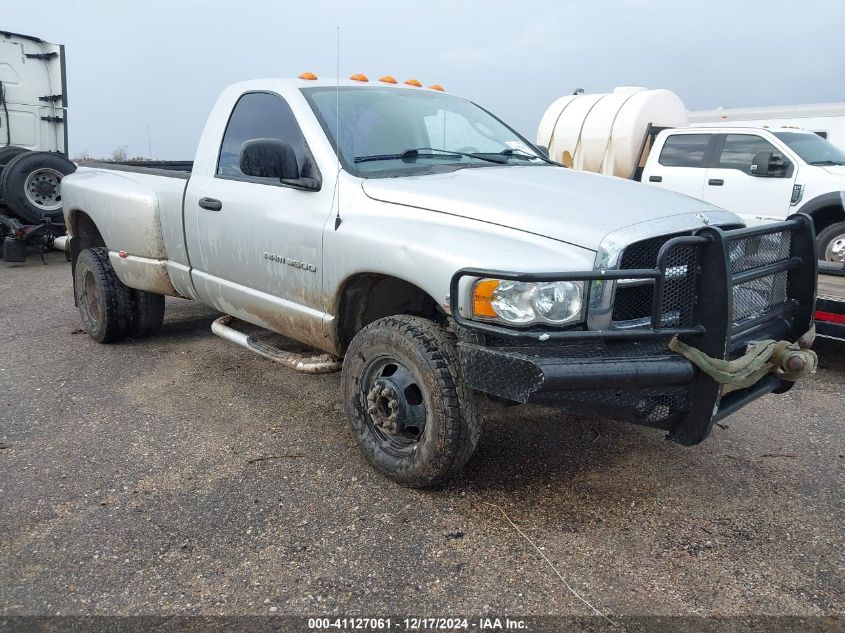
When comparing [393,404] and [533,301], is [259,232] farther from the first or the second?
[533,301]

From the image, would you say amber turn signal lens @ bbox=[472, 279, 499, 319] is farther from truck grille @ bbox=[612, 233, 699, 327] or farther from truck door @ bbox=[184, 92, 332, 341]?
truck door @ bbox=[184, 92, 332, 341]

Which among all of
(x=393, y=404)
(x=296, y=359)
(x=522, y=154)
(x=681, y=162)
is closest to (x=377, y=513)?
(x=393, y=404)

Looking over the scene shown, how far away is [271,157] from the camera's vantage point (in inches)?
141

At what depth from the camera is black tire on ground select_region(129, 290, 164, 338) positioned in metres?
5.40

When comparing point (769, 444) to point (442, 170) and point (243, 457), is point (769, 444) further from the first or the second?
point (243, 457)

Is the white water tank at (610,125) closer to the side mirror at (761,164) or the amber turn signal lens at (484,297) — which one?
the side mirror at (761,164)

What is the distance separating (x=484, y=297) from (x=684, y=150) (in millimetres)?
7785

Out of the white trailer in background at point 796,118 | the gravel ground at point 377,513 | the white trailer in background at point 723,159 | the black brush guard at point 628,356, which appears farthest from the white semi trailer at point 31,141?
the white trailer in background at point 796,118

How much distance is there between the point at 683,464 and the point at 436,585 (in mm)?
1640

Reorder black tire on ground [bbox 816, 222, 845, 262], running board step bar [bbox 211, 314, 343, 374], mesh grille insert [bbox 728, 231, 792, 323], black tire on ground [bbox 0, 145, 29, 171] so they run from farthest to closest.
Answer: black tire on ground [bbox 0, 145, 29, 171]
black tire on ground [bbox 816, 222, 845, 262]
running board step bar [bbox 211, 314, 343, 374]
mesh grille insert [bbox 728, 231, 792, 323]

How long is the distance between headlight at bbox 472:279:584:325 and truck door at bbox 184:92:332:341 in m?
1.15

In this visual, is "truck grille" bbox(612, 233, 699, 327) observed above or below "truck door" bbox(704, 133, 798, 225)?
below

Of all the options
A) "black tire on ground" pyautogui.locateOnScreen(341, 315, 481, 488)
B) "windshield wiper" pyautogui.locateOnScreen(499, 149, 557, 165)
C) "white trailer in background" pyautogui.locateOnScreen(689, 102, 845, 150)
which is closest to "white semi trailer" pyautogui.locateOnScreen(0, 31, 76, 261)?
"windshield wiper" pyautogui.locateOnScreen(499, 149, 557, 165)

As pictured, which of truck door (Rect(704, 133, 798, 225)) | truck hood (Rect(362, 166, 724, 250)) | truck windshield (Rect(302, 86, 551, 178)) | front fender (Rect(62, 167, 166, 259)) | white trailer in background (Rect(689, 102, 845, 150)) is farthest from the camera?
white trailer in background (Rect(689, 102, 845, 150))
